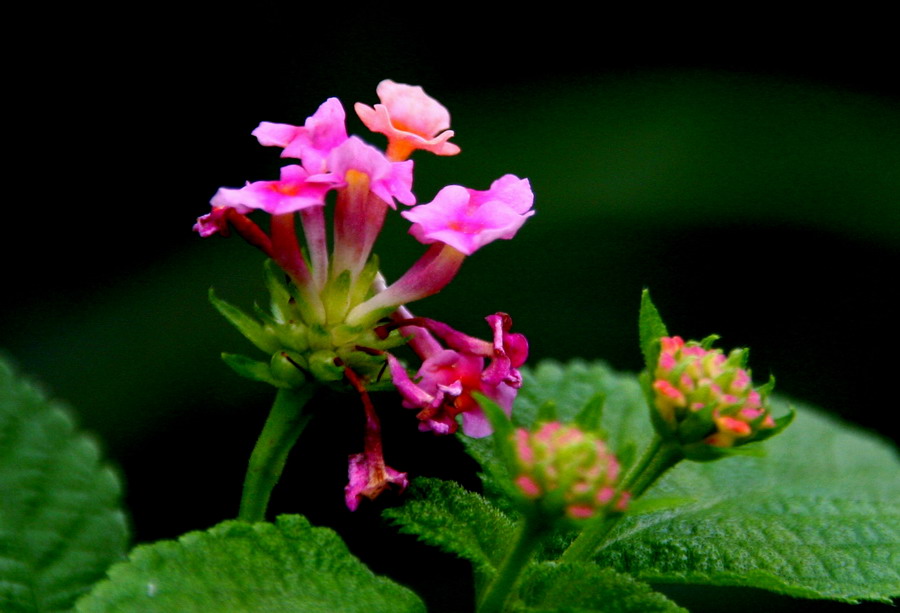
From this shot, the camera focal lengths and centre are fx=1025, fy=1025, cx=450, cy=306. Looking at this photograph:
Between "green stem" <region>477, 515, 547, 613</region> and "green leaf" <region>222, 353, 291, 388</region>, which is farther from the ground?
"green leaf" <region>222, 353, 291, 388</region>

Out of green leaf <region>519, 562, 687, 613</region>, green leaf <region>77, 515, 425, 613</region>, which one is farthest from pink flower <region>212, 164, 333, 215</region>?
green leaf <region>519, 562, 687, 613</region>

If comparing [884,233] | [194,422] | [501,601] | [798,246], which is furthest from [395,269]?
[501,601]

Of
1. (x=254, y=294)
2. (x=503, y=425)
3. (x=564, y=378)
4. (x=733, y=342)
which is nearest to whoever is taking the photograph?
(x=503, y=425)

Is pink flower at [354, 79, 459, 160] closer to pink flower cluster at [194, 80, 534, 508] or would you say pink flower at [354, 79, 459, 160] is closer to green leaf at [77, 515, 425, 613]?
pink flower cluster at [194, 80, 534, 508]

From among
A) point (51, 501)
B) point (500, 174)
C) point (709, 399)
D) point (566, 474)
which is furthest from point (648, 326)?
point (500, 174)

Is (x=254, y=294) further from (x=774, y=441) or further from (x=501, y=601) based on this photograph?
(x=501, y=601)

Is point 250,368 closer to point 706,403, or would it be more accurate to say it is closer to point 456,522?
point 456,522
